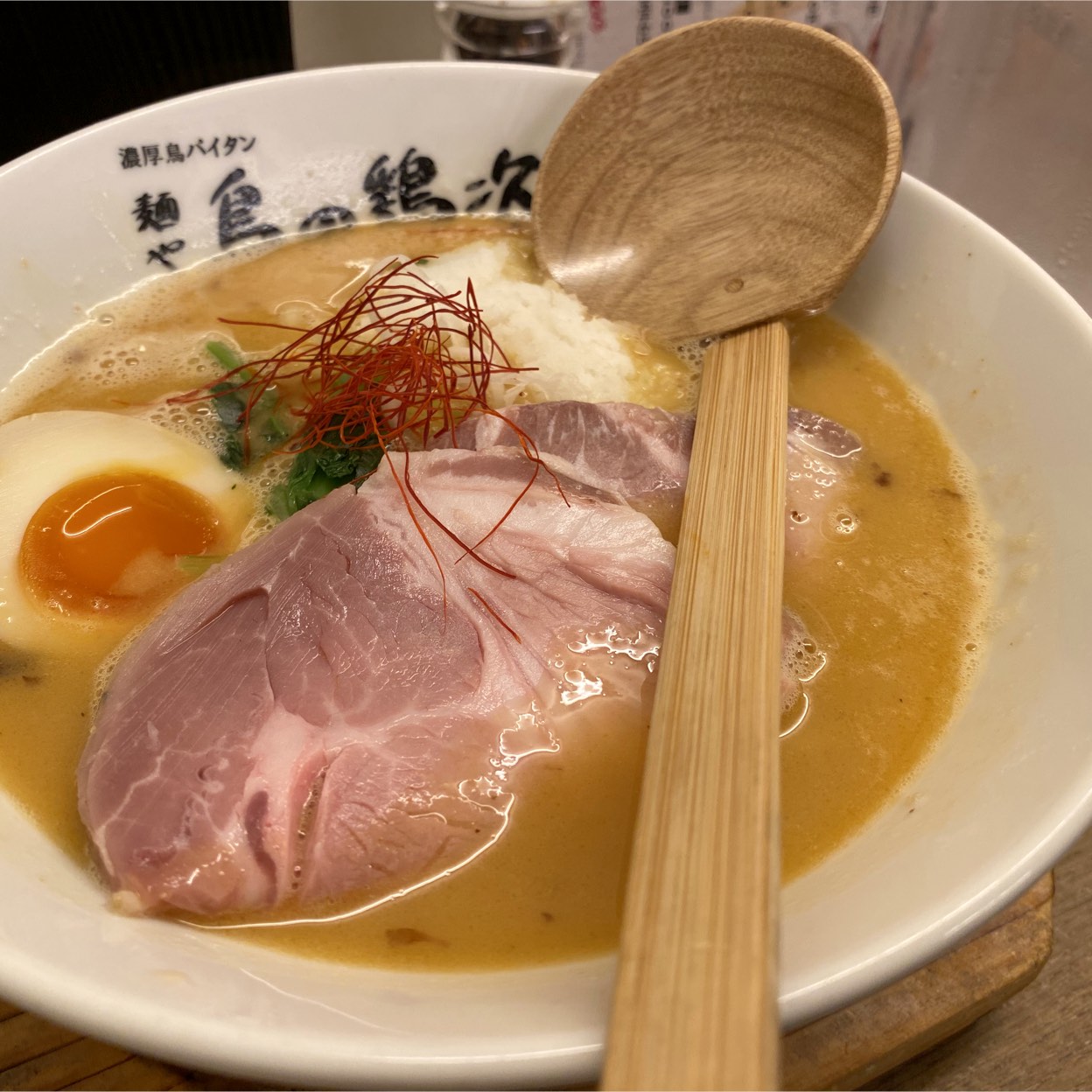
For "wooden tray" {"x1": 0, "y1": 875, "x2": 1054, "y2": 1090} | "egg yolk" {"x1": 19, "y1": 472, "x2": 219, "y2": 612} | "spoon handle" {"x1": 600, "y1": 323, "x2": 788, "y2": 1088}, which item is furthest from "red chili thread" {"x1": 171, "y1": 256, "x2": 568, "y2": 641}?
"wooden tray" {"x1": 0, "y1": 875, "x2": 1054, "y2": 1090}

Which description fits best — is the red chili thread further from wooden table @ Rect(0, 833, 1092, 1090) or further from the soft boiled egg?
wooden table @ Rect(0, 833, 1092, 1090)

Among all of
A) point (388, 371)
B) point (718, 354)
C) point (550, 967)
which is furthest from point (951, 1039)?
point (388, 371)

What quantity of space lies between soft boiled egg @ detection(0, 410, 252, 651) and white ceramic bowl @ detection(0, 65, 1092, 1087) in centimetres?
31

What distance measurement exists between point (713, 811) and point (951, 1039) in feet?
2.47

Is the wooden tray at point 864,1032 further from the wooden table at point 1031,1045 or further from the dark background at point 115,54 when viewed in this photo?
the dark background at point 115,54

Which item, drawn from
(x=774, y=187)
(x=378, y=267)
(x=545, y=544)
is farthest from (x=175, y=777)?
(x=774, y=187)

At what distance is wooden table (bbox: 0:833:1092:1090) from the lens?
1058 millimetres

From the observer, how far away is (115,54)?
2.31 metres

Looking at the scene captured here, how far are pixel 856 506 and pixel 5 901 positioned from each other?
1.32 metres

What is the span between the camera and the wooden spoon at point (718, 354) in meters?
0.70

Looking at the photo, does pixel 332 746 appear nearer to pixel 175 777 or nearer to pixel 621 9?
pixel 175 777

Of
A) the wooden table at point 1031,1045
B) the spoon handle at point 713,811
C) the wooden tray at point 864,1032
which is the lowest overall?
the wooden table at point 1031,1045

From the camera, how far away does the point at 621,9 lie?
2252 millimetres

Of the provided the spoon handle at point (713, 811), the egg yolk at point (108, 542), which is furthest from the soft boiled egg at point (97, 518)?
the spoon handle at point (713, 811)
